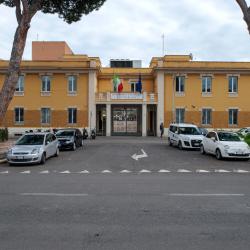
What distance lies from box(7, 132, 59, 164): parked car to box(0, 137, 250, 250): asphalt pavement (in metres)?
2.54

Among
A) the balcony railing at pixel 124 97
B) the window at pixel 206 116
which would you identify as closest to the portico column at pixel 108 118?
the balcony railing at pixel 124 97

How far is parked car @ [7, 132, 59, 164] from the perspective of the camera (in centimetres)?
1962

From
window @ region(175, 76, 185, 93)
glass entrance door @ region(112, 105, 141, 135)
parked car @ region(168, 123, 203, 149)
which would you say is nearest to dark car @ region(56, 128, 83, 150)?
parked car @ region(168, 123, 203, 149)

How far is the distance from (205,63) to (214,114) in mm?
6037

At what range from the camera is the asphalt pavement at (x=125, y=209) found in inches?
260

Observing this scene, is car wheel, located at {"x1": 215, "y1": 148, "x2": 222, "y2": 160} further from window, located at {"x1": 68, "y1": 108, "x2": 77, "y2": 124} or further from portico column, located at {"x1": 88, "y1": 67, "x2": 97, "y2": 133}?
window, located at {"x1": 68, "y1": 108, "x2": 77, "y2": 124}

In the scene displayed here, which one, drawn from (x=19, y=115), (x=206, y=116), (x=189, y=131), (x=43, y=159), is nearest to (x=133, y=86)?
(x=206, y=116)

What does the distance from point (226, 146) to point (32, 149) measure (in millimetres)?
9594

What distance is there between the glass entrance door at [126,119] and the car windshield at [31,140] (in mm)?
30214

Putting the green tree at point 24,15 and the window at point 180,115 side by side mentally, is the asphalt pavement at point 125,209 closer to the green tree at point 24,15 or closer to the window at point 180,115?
the green tree at point 24,15

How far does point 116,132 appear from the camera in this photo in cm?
5200

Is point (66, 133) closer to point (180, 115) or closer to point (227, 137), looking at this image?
point (227, 137)

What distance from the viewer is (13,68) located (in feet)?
78.6

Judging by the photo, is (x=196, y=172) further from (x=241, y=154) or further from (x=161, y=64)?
(x=161, y=64)
